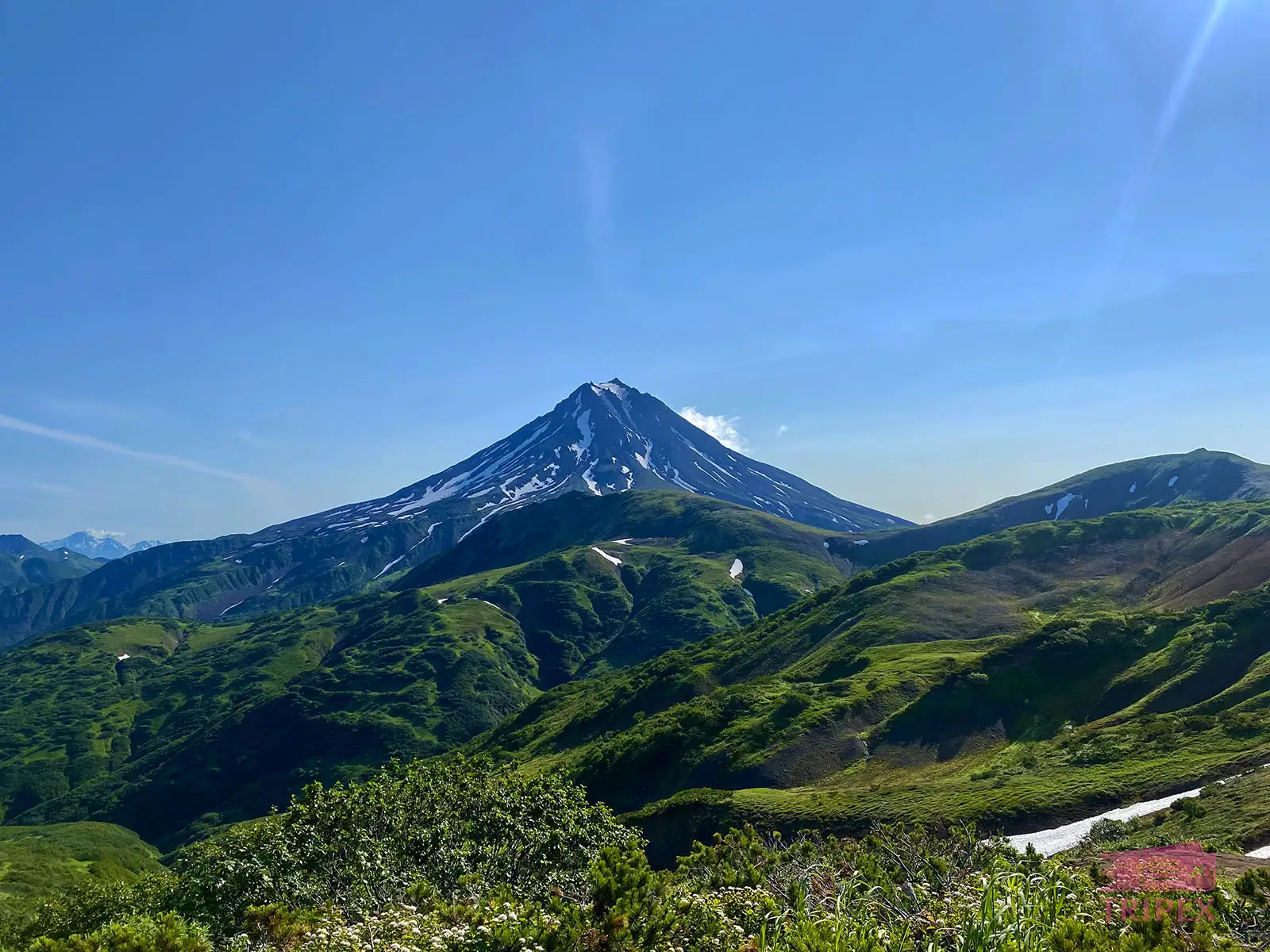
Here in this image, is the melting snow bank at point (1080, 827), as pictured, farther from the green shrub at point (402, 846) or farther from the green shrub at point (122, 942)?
the green shrub at point (122, 942)

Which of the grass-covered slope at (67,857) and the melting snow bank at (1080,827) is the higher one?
the melting snow bank at (1080,827)

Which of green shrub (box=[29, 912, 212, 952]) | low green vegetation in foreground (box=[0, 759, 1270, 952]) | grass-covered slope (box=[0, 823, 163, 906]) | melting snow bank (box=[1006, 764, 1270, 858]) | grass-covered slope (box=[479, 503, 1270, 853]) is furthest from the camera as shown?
grass-covered slope (box=[0, 823, 163, 906])

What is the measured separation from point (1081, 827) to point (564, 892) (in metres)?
33.5

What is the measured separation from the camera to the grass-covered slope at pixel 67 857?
272 feet

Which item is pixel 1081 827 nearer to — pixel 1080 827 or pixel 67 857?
pixel 1080 827

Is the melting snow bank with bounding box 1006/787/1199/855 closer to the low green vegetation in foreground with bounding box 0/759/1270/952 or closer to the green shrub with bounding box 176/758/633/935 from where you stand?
the low green vegetation in foreground with bounding box 0/759/1270/952

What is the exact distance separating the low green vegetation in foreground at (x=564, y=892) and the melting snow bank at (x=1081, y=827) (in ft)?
66.8

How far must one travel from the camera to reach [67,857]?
102 meters

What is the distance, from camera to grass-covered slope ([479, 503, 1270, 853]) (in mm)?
48688

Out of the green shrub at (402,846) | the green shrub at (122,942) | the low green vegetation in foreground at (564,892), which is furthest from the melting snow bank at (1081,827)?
the green shrub at (122,942)

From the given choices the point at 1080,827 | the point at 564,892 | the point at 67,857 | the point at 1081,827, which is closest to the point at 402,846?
the point at 564,892

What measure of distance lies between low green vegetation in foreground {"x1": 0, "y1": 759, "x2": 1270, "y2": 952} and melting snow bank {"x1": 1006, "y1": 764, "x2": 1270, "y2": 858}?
20.4 m

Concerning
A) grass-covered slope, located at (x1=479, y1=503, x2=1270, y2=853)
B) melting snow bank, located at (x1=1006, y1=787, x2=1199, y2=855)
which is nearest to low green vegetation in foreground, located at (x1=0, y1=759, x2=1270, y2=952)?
melting snow bank, located at (x1=1006, y1=787, x2=1199, y2=855)

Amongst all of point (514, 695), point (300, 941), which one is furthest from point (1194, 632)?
point (514, 695)
